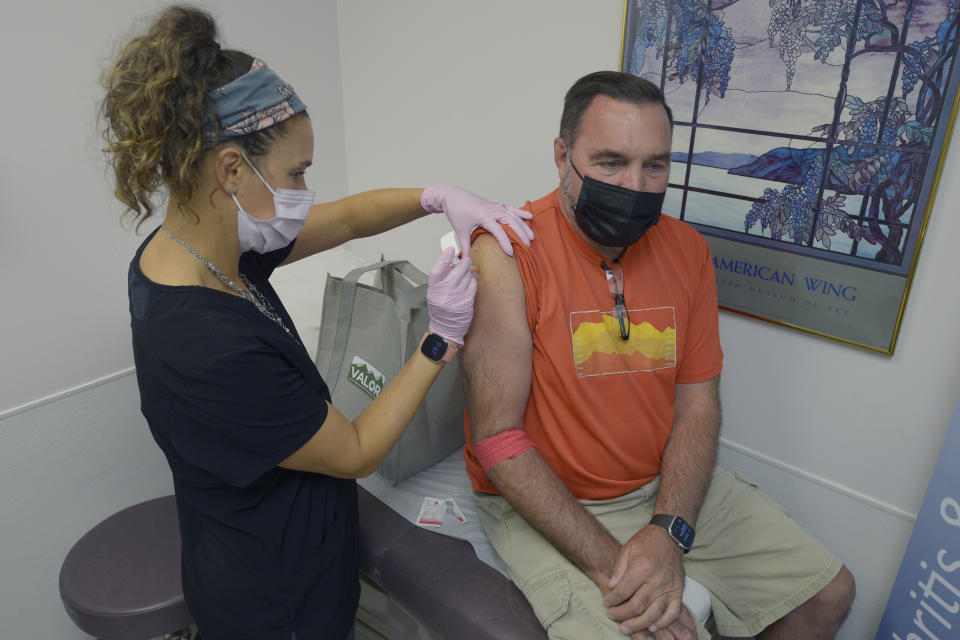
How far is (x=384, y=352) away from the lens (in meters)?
1.64

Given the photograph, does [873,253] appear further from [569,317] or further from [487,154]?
[487,154]

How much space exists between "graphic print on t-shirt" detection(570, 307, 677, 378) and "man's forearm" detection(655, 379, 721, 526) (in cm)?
15

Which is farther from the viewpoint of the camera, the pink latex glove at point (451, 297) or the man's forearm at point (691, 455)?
the man's forearm at point (691, 455)

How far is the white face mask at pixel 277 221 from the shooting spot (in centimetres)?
104

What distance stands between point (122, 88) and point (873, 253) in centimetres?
154

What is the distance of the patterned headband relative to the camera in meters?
0.96

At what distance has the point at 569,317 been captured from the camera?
4.56 feet

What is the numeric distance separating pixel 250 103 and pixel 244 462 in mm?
555

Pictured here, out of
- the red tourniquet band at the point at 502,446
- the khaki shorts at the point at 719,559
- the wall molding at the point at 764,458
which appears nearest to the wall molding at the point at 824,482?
the wall molding at the point at 764,458

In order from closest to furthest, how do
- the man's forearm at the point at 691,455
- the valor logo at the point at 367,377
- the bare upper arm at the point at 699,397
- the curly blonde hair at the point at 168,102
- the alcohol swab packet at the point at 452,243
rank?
the curly blonde hair at the point at 168,102
the alcohol swab packet at the point at 452,243
the man's forearm at the point at 691,455
the bare upper arm at the point at 699,397
the valor logo at the point at 367,377

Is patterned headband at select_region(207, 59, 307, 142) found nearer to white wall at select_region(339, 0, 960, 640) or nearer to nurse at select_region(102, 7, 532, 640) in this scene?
nurse at select_region(102, 7, 532, 640)

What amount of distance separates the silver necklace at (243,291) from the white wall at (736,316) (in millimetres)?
1081

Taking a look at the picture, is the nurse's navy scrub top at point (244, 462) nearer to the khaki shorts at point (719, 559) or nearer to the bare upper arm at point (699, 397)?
the khaki shorts at point (719, 559)

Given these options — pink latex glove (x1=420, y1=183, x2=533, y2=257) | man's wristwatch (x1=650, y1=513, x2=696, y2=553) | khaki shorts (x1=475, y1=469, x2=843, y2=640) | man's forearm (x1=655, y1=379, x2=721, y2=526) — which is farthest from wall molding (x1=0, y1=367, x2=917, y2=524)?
pink latex glove (x1=420, y1=183, x2=533, y2=257)
